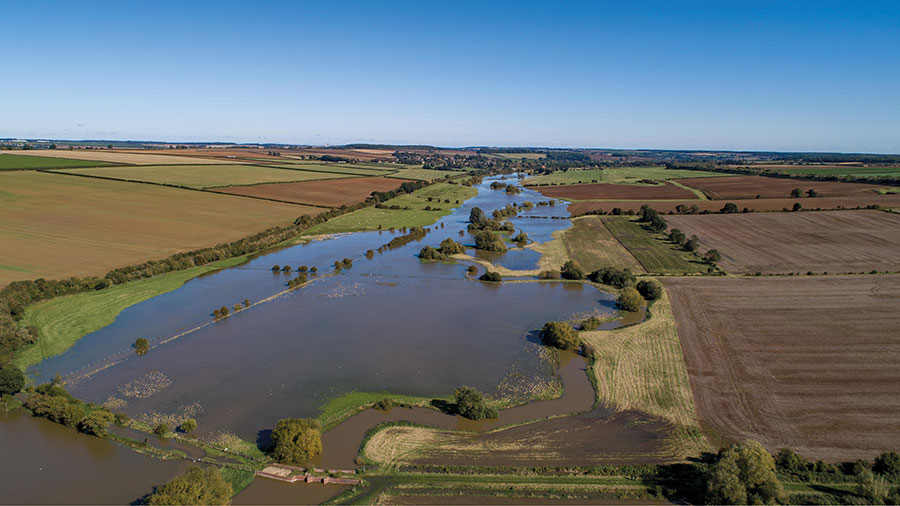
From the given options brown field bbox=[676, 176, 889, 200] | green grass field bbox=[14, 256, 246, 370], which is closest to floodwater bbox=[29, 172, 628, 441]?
green grass field bbox=[14, 256, 246, 370]

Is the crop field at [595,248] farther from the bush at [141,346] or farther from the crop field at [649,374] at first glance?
the bush at [141,346]

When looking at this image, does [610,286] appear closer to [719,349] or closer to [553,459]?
[719,349]

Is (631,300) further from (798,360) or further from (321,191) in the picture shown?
(321,191)

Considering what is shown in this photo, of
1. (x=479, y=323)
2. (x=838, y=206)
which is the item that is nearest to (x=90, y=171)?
(x=479, y=323)

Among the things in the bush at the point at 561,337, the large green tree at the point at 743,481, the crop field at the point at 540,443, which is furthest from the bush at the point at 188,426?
the large green tree at the point at 743,481

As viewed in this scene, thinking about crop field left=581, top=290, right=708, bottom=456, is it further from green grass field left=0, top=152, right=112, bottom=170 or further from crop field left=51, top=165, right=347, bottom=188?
green grass field left=0, top=152, right=112, bottom=170
